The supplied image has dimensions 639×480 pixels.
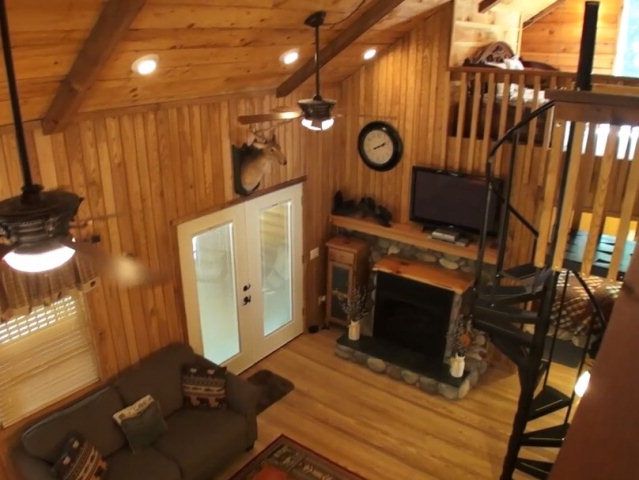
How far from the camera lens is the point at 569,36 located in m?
5.85

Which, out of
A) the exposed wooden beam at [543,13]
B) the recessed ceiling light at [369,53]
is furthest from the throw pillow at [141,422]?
the exposed wooden beam at [543,13]

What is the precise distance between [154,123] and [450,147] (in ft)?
9.03

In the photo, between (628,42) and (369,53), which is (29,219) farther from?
(628,42)

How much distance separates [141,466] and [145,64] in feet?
8.91

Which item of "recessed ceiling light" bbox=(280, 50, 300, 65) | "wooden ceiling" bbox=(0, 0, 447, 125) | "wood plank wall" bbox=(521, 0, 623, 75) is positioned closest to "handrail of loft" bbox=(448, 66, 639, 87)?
"wooden ceiling" bbox=(0, 0, 447, 125)

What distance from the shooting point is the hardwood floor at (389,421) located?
449 cm

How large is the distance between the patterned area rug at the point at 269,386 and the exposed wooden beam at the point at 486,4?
4075mm

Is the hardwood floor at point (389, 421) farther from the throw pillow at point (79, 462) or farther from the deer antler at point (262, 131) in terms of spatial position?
the deer antler at point (262, 131)

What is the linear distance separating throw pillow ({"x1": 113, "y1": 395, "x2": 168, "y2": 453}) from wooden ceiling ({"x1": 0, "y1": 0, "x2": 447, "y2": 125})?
216 centimetres

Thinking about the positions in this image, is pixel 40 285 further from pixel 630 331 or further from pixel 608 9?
pixel 608 9

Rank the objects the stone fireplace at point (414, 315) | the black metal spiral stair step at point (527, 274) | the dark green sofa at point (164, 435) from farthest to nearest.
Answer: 1. the stone fireplace at point (414, 315)
2. the dark green sofa at point (164, 435)
3. the black metal spiral stair step at point (527, 274)

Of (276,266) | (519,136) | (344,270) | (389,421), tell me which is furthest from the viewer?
(344,270)

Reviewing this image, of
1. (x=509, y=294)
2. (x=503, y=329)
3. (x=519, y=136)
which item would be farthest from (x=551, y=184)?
(x=519, y=136)

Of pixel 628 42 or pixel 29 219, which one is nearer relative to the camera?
pixel 29 219
